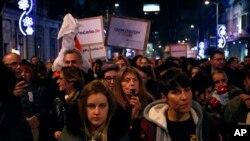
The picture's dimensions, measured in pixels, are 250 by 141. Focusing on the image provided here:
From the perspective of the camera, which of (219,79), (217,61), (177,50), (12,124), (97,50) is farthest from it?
(177,50)

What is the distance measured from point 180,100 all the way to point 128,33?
799cm

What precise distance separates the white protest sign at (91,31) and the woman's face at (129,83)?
635cm

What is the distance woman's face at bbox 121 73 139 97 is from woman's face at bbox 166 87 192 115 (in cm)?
148

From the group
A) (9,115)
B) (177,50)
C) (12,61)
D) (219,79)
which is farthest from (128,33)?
(177,50)

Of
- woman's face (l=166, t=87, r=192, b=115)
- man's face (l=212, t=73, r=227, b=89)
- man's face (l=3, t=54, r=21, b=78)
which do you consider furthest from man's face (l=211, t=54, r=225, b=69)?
woman's face (l=166, t=87, r=192, b=115)

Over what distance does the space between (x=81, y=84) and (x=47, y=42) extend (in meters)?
42.3

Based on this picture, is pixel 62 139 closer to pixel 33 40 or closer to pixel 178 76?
pixel 178 76

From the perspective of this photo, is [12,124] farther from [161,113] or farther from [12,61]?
[12,61]

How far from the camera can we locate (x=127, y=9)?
101m

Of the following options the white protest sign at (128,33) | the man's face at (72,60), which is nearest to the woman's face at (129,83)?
the man's face at (72,60)

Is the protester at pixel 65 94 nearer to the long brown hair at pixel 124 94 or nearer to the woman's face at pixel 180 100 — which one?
the long brown hair at pixel 124 94

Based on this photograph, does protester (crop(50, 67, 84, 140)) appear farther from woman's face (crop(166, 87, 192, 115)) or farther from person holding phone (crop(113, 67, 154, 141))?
woman's face (crop(166, 87, 192, 115))

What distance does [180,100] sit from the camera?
4.09 meters

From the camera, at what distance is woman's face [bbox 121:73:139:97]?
561 cm
